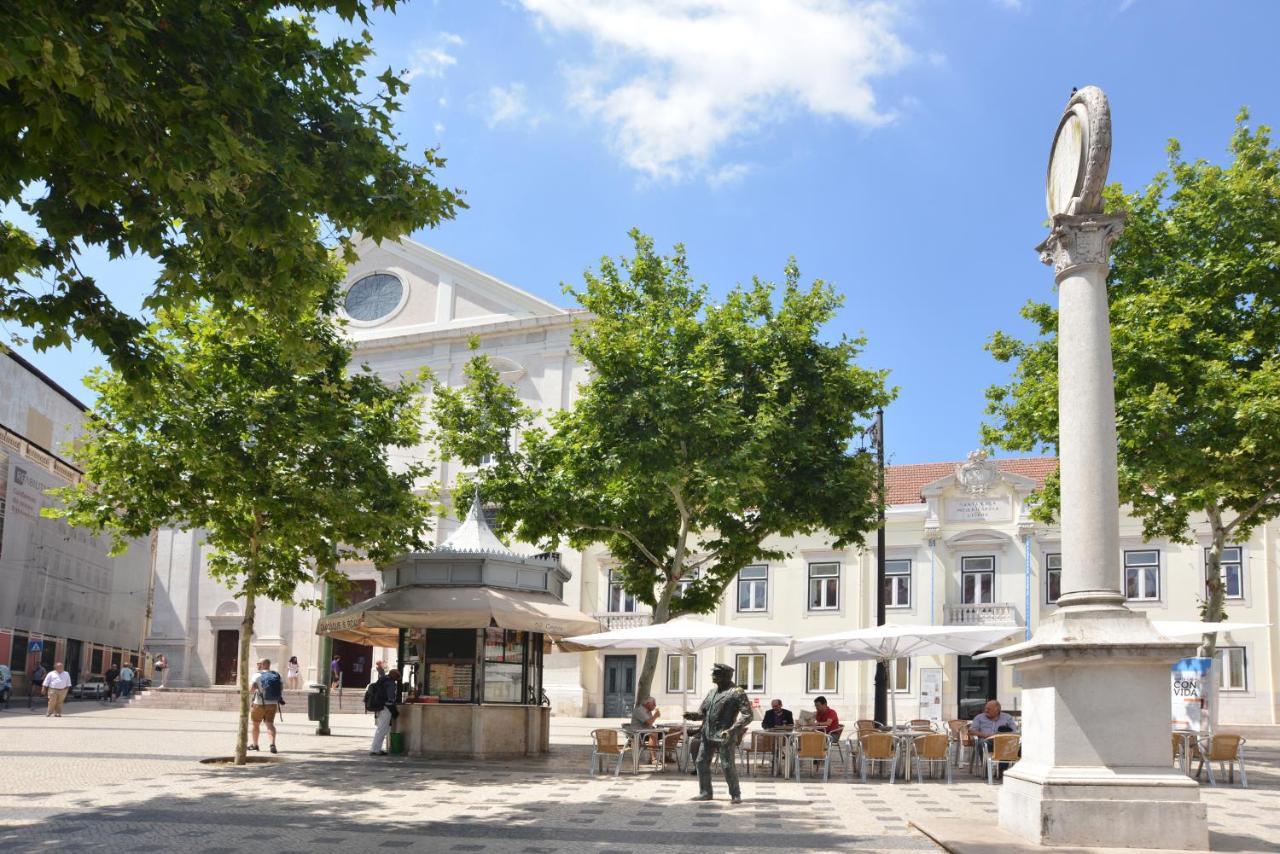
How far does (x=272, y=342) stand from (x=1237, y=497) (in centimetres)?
1656

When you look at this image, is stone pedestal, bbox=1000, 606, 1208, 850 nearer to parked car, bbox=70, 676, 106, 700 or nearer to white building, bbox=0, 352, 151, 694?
white building, bbox=0, 352, 151, 694

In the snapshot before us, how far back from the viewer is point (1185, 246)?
71.7ft

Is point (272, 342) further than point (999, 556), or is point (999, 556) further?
point (999, 556)

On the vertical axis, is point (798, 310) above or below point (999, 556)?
above

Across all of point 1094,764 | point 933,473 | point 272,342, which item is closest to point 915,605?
point 933,473

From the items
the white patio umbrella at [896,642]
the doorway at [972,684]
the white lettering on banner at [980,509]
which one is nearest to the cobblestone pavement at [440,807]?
the white patio umbrella at [896,642]

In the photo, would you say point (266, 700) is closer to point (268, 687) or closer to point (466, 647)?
point (268, 687)

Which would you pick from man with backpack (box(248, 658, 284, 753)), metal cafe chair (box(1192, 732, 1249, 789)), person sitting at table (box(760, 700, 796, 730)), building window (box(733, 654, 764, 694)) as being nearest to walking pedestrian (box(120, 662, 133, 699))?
building window (box(733, 654, 764, 694))

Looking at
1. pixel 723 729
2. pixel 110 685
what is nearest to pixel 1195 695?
pixel 723 729

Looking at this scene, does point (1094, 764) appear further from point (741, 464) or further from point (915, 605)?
point (915, 605)

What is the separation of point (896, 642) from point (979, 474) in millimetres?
19867

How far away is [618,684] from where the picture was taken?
4228 centimetres

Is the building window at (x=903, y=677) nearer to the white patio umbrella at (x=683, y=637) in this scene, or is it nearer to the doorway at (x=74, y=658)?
the white patio umbrella at (x=683, y=637)

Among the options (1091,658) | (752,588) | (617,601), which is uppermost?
(752,588)
